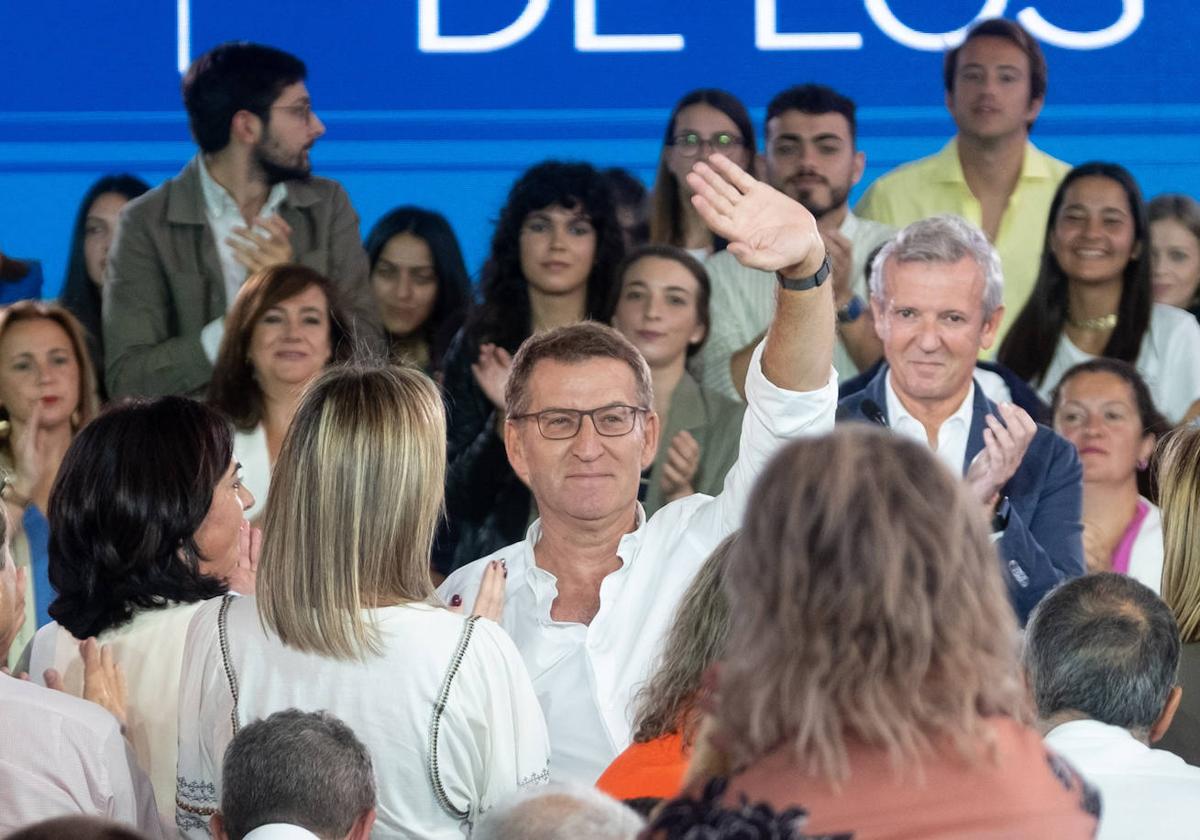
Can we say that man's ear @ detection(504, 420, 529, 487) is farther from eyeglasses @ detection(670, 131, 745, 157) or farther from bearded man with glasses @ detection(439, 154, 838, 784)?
eyeglasses @ detection(670, 131, 745, 157)

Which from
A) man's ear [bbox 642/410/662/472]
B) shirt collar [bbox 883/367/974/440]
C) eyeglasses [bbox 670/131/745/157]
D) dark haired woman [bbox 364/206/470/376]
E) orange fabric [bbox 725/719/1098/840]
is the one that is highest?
eyeglasses [bbox 670/131/745/157]

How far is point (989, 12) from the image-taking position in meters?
5.09

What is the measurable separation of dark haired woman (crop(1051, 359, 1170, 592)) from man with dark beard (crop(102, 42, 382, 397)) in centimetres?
203

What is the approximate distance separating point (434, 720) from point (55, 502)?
0.79 m

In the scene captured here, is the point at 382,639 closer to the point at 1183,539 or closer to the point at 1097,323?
the point at 1183,539

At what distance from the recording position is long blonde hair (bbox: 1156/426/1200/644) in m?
2.60

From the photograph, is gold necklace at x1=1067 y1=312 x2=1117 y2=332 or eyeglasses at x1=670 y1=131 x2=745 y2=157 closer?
gold necklace at x1=1067 y1=312 x2=1117 y2=332

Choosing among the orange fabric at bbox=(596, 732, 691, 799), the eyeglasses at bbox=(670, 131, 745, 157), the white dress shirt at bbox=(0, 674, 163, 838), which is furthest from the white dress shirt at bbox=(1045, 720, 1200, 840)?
the eyeglasses at bbox=(670, 131, 745, 157)

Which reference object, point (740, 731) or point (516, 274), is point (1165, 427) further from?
point (740, 731)

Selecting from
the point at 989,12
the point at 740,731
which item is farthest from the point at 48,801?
the point at 989,12

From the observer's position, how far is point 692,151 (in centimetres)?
511

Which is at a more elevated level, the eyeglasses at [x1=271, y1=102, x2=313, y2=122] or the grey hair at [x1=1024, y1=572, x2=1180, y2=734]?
the eyeglasses at [x1=271, y1=102, x2=313, y2=122]

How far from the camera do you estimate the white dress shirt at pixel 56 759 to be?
211 cm

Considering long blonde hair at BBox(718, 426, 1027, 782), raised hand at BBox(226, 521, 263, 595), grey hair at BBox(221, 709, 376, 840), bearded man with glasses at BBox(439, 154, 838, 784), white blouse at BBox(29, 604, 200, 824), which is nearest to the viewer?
long blonde hair at BBox(718, 426, 1027, 782)
